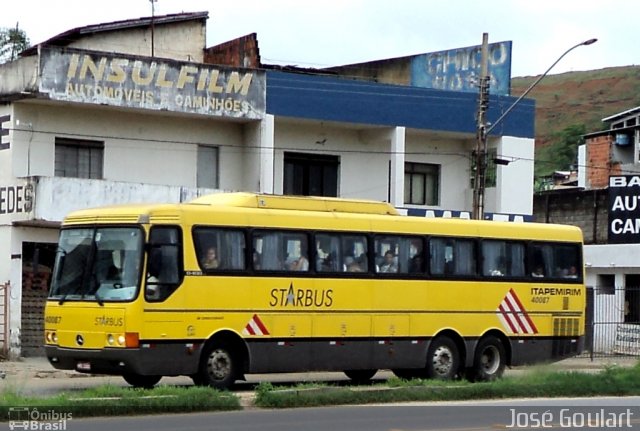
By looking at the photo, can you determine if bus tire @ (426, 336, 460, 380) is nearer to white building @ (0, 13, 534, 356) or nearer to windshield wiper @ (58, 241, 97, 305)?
windshield wiper @ (58, 241, 97, 305)

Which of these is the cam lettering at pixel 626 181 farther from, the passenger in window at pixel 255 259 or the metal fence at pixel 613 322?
the passenger in window at pixel 255 259

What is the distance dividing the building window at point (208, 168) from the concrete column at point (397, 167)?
5.30 m

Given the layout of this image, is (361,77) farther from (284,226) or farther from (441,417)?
(441,417)

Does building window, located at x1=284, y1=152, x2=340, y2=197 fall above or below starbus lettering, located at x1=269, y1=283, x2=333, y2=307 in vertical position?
above

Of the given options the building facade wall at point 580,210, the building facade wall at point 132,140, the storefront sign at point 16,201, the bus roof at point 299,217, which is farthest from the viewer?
the building facade wall at point 580,210

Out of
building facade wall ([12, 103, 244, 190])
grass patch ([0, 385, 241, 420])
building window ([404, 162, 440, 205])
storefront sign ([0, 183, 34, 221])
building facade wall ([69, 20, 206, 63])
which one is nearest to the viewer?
grass patch ([0, 385, 241, 420])

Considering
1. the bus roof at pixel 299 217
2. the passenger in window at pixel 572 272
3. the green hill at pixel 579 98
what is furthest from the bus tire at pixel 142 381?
the green hill at pixel 579 98

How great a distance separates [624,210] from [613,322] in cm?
494

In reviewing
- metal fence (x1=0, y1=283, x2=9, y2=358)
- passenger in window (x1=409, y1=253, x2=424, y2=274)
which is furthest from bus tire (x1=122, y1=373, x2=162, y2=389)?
metal fence (x1=0, y1=283, x2=9, y2=358)

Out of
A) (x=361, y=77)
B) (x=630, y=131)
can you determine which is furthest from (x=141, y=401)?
(x=630, y=131)

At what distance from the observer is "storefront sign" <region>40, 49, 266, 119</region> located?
31.6 meters

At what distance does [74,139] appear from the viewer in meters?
33.4

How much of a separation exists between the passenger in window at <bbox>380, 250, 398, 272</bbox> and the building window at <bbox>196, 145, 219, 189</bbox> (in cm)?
1212

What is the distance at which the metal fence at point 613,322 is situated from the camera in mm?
36312
